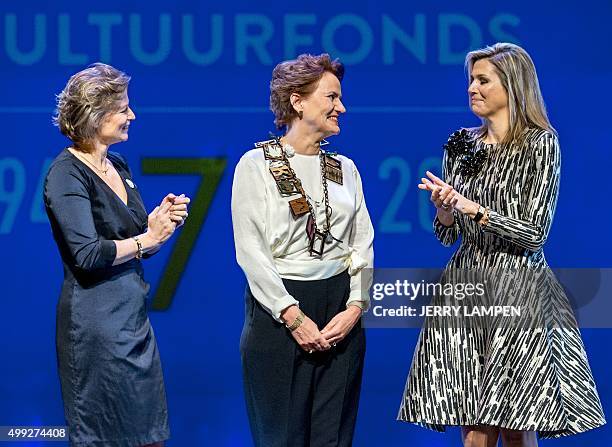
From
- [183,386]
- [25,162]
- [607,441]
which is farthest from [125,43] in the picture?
[607,441]

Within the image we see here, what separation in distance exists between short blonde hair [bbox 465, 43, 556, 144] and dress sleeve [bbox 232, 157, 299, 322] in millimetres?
865

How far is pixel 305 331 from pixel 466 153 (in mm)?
862

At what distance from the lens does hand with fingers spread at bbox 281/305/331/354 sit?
346cm

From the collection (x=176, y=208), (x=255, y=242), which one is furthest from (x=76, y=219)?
(x=255, y=242)

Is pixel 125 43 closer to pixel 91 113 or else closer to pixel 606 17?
pixel 91 113

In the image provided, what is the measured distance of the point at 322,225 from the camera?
3.56m

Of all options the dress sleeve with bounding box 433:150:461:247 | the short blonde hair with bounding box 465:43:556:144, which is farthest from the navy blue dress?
the short blonde hair with bounding box 465:43:556:144

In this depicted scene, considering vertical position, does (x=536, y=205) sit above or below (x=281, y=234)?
above

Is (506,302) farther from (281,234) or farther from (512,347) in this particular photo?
(281,234)

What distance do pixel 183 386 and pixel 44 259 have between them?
86cm

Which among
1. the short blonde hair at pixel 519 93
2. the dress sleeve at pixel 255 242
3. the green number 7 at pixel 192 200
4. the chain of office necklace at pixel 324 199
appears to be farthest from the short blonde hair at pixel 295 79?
the green number 7 at pixel 192 200

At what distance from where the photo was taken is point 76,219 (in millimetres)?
3348

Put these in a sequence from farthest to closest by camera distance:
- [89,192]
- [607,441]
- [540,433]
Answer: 1. [607,441]
2. [540,433]
3. [89,192]

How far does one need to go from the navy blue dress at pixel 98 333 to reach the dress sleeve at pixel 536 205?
3.88ft
